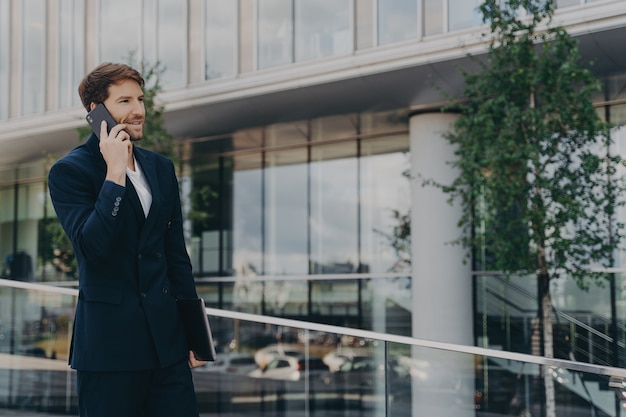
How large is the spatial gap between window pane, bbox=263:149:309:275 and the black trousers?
14.2m

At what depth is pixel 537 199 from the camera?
9750mm

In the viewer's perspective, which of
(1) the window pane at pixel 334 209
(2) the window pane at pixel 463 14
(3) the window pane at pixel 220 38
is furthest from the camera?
(1) the window pane at pixel 334 209

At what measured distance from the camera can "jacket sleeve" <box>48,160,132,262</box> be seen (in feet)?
8.20

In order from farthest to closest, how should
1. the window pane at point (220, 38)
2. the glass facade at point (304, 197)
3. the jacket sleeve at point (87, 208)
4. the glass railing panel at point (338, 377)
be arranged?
the glass facade at point (304, 197)
the window pane at point (220, 38)
the glass railing panel at point (338, 377)
the jacket sleeve at point (87, 208)

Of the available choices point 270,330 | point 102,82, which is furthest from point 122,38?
point 102,82

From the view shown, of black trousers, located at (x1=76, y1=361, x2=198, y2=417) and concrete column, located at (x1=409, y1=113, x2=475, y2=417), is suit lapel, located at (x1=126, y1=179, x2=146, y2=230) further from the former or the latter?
concrete column, located at (x1=409, y1=113, x2=475, y2=417)

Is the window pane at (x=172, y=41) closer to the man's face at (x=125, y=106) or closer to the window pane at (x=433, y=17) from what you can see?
the window pane at (x=433, y=17)

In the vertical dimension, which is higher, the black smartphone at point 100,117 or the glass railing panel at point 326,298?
the black smartphone at point 100,117

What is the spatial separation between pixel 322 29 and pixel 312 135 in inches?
126

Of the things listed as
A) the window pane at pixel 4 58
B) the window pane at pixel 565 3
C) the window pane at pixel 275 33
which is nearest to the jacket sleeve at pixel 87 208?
the window pane at pixel 565 3

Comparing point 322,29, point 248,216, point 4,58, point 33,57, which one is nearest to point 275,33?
point 322,29

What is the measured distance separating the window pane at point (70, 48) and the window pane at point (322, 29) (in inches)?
213

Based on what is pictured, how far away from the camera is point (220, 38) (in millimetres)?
15062

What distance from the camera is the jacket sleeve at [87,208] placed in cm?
250
